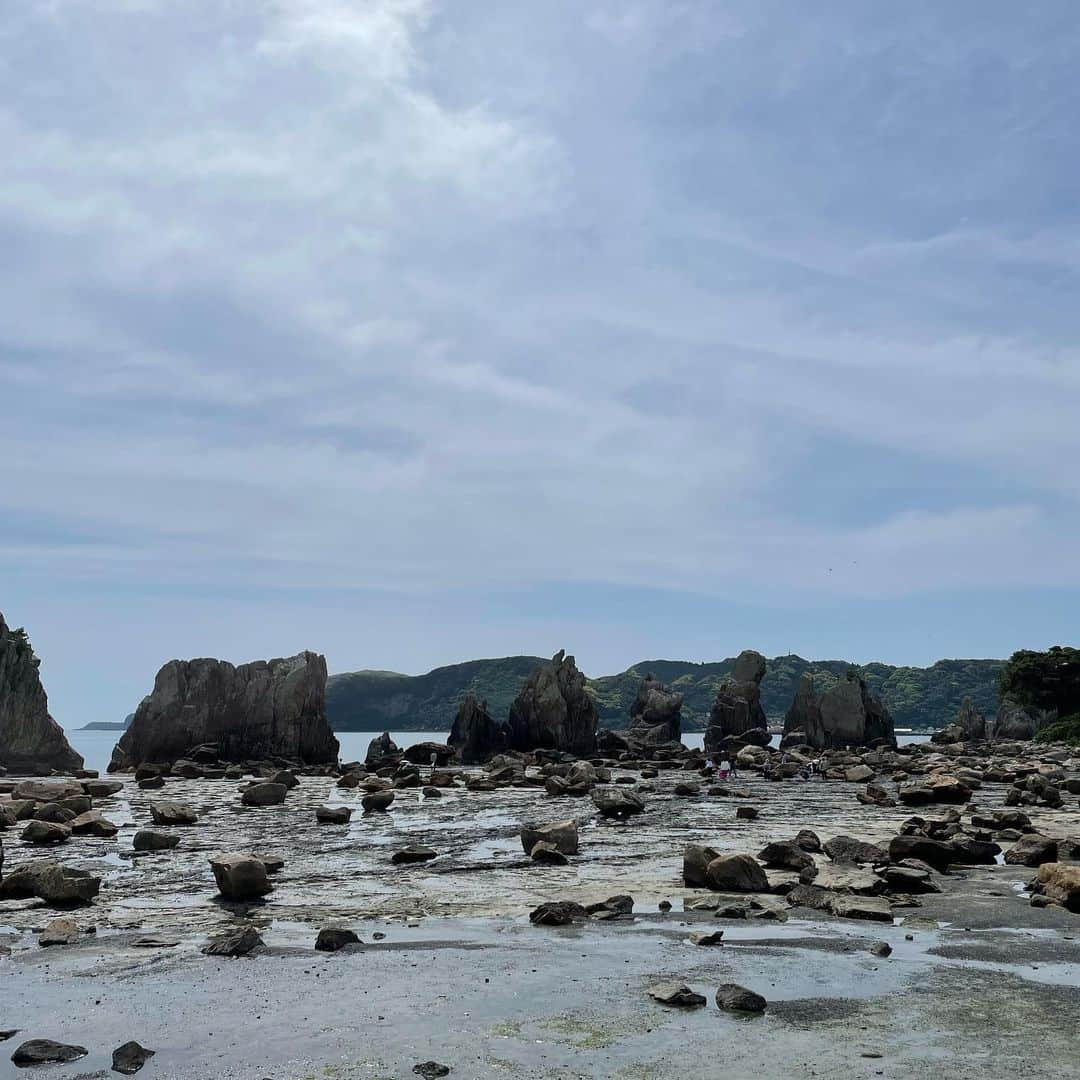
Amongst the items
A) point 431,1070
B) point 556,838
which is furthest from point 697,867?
point 431,1070

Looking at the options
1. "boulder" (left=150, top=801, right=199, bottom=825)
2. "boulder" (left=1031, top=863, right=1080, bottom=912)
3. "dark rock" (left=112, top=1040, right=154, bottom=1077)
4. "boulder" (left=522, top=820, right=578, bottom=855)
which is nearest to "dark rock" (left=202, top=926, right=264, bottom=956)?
"dark rock" (left=112, top=1040, right=154, bottom=1077)

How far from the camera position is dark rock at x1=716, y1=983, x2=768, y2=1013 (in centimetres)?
902

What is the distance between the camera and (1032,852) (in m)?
17.6

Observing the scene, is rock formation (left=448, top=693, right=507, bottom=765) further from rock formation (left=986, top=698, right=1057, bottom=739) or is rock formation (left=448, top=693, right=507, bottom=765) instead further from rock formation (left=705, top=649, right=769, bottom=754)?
rock formation (left=986, top=698, right=1057, bottom=739)

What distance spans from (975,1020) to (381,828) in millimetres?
20027

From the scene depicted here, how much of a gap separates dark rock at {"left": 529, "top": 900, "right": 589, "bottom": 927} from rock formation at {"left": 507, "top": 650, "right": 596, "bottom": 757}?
251 ft

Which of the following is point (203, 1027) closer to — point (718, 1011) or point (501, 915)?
point (718, 1011)

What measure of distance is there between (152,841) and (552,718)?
233ft

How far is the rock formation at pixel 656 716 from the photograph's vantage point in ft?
338

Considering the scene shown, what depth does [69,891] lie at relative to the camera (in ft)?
48.5

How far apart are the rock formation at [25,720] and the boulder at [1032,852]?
76.4 metres

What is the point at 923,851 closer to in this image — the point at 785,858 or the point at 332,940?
the point at 785,858

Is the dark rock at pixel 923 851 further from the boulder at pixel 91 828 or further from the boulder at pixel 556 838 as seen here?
the boulder at pixel 91 828

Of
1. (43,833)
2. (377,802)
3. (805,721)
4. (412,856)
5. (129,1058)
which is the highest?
(129,1058)
